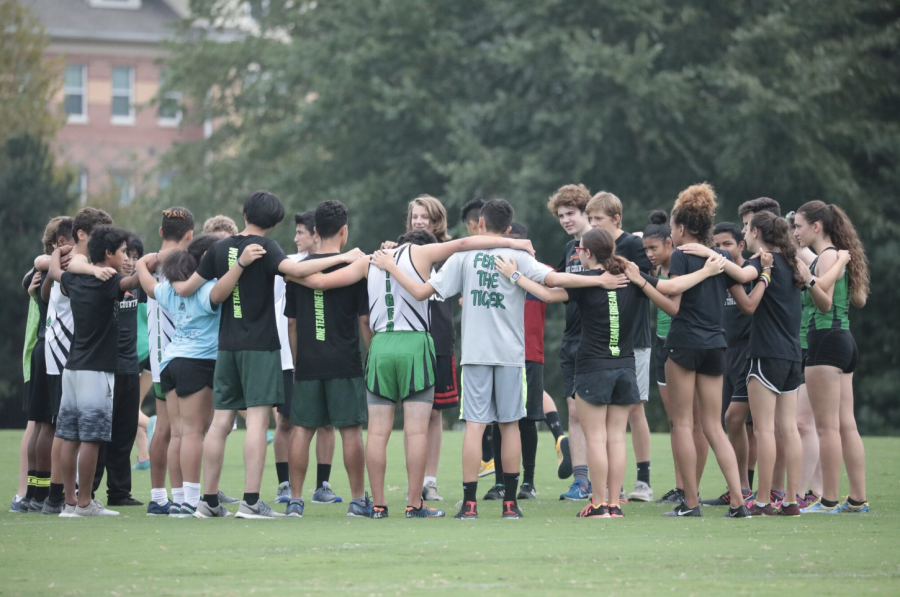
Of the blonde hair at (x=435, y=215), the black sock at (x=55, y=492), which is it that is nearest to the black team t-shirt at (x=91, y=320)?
the black sock at (x=55, y=492)

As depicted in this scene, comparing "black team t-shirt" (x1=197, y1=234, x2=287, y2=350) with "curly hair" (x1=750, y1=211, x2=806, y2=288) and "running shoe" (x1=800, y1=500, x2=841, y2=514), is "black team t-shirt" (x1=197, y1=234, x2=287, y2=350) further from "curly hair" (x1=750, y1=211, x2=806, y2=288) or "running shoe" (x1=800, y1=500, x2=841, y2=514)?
"running shoe" (x1=800, y1=500, x2=841, y2=514)

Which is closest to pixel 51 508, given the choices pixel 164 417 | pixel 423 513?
pixel 164 417

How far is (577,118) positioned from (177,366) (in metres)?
18.6

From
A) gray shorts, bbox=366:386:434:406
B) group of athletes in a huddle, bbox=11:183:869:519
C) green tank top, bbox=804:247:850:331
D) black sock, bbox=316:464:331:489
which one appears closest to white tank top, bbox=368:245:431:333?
group of athletes in a huddle, bbox=11:183:869:519

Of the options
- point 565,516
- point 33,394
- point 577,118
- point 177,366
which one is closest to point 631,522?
point 565,516

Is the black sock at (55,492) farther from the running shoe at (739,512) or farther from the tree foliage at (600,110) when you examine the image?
the tree foliage at (600,110)

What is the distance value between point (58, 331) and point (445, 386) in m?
2.93

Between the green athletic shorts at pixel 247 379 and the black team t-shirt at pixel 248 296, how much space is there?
2.4 inches

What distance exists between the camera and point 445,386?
9.39 meters

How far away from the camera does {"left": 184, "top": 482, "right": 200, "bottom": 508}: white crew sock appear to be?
8.73 metres

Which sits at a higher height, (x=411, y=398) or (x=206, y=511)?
(x=411, y=398)

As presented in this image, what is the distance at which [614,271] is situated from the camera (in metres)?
8.25

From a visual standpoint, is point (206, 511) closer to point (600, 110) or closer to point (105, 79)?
point (600, 110)

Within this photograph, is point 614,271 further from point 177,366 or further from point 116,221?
point 116,221
